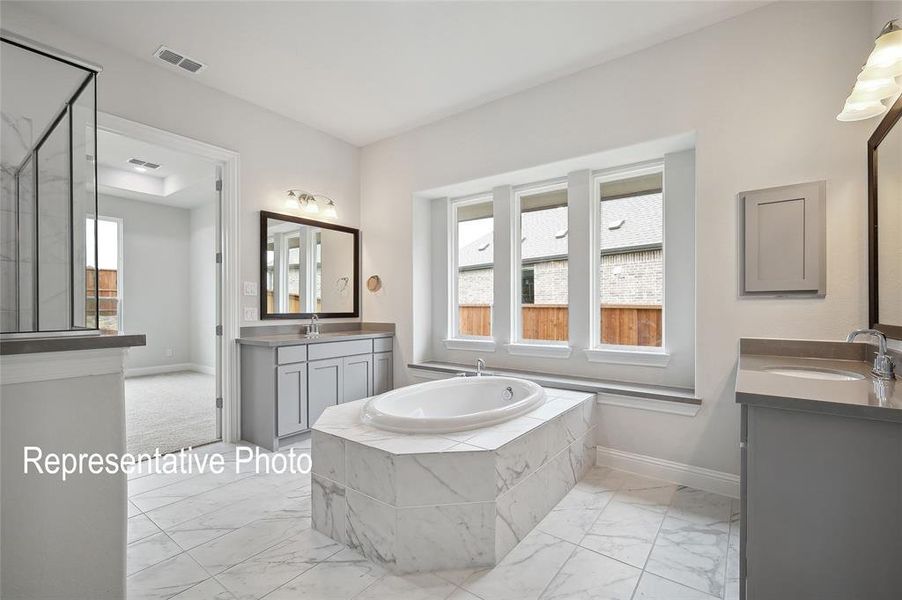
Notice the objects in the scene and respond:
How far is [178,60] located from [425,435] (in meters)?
3.02

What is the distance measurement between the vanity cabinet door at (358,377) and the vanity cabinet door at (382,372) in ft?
0.18

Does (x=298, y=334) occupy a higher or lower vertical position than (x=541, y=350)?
higher

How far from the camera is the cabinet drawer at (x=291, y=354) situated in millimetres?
3160

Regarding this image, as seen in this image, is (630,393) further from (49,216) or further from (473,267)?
(49,216)

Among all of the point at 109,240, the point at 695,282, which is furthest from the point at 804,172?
the point at 109,240

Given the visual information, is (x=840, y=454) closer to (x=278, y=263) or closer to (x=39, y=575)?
(x=39, y=575)

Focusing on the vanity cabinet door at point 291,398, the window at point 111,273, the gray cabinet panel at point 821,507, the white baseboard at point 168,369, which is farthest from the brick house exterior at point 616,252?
the window at point 111,273

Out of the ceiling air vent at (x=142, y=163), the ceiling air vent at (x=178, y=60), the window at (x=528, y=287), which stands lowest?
the window at (x=528, y=287)

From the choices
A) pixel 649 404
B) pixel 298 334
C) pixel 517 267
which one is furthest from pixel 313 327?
pixel 649 404

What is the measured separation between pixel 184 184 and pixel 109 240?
1.41 m

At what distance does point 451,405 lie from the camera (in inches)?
115

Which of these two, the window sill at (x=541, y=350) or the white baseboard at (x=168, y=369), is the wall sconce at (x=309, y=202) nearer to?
the window sill at (x=541, y=350)

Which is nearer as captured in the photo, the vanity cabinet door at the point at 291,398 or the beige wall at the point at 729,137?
the beige wall at the point at 729,137

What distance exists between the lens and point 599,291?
10.8 feet
